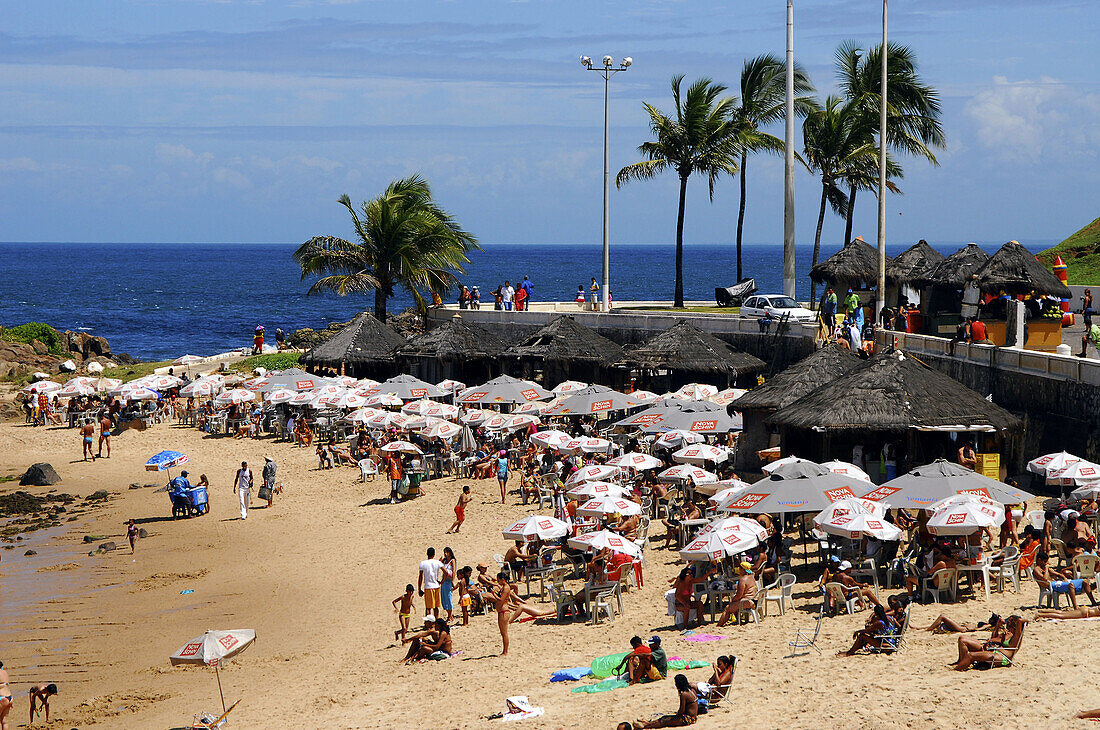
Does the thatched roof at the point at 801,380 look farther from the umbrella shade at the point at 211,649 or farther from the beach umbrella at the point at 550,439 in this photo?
the umbrella shade at the point at 211,649

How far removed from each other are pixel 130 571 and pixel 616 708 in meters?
12.5

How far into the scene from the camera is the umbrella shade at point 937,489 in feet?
54.6

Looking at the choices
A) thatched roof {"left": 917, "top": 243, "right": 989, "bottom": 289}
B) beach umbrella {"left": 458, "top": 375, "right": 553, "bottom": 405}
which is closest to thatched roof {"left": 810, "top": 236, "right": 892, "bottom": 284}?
thatched roof {"left": 917, "top": 243, "right": 989, "bottom": 289}

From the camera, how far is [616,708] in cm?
1264

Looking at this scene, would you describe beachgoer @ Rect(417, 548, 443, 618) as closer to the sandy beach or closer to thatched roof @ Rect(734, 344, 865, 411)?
the sandy beach

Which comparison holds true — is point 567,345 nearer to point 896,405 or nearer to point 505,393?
point 505,393

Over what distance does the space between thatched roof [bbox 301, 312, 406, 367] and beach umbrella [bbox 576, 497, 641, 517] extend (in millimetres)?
21699

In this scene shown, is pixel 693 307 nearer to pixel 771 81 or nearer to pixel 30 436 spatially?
pixel 771 81

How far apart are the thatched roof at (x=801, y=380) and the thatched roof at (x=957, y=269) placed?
17.0ft

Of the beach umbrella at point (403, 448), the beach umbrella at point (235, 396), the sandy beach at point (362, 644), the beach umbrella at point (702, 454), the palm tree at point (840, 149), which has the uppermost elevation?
the palm tree at point (840, 149)

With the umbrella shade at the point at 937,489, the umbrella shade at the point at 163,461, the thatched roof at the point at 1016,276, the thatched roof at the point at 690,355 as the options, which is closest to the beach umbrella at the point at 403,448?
the umbrella shade at the point at 163,461

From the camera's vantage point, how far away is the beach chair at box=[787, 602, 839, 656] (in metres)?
14.0

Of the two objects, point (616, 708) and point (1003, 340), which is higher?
point (1003, 340)

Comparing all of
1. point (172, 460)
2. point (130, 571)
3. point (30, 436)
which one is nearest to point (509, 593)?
point (130, 571)
